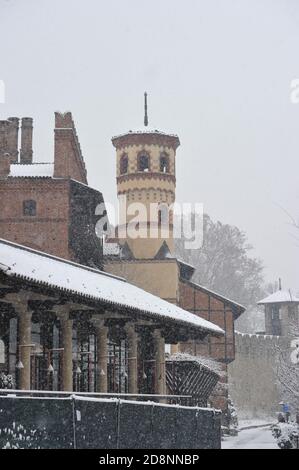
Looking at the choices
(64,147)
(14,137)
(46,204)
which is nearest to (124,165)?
(14,137)

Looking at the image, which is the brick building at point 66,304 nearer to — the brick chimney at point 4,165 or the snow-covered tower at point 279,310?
the brick chimney at point 4,165

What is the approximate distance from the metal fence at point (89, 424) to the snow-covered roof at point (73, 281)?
9.07 ft

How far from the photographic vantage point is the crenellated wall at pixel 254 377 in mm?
56562

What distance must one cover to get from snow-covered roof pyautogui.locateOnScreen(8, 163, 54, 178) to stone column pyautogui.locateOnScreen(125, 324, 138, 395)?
1464 cm

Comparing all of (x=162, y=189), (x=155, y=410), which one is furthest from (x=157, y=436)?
(x=162, y=189)

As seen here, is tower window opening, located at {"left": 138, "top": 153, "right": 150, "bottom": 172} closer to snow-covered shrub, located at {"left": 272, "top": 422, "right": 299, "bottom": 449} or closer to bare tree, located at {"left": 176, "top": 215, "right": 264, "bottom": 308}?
bare tree, located at {"left": 176, "top": 215, "right": 264, "bottom": 308}

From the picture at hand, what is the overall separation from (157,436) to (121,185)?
1345 inches

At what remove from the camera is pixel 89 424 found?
14984 mm

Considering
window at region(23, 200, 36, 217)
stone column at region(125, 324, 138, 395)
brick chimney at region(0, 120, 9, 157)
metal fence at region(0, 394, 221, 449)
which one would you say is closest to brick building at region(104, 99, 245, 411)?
window at region(23, 200, 36, 217)

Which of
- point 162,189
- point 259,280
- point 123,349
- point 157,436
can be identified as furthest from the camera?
point 259,280

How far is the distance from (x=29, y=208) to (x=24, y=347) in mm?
19709
